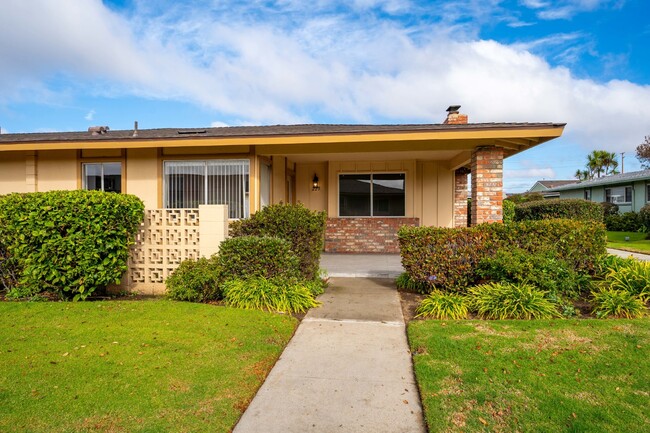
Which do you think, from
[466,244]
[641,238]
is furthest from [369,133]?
[641,238]

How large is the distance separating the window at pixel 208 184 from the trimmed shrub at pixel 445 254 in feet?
15.0

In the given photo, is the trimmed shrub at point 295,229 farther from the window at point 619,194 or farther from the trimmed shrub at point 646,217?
the window at point 619,194

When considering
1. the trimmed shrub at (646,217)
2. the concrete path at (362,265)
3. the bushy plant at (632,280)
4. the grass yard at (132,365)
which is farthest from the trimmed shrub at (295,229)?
the trimmed shrub at (646,217)

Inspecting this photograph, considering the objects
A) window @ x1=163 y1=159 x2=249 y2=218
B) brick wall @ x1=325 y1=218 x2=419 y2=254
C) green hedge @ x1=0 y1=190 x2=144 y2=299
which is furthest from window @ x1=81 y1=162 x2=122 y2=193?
brick wall @ x1=325 y1=218 x2=419 y2=254

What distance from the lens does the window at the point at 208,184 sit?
942 centimetres

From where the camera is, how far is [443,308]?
5.41 meters

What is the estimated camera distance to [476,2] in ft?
31.3

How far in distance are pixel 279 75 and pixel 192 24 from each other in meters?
5.22

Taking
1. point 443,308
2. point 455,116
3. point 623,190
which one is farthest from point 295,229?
point 623,190

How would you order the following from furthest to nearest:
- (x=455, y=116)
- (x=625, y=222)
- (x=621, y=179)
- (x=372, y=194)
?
(x=621, y=179), (x=625, y=222), (x=372, y=194), (x=455, y=116)

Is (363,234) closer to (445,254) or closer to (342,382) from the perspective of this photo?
(445,254)

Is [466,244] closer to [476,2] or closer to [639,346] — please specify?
[639,346]

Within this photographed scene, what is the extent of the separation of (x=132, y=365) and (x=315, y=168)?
9955mm

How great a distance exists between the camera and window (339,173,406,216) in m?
12.5
